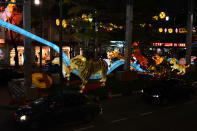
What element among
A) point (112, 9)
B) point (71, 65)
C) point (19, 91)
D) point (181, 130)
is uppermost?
point (112, 9)

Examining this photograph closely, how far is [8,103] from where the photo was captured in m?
16.6

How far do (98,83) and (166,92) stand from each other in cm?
577

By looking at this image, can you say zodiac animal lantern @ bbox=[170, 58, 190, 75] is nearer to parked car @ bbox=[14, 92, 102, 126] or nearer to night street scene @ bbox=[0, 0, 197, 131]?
night street scene @ bbox=[0, 0, 197, 131]

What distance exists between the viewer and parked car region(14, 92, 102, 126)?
11.7m

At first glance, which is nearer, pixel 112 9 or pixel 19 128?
pixel 19 128

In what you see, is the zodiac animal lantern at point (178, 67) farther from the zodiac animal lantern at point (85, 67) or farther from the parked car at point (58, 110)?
the parked car at point (58, 110)

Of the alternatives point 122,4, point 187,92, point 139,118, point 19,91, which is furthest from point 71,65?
point 122,4

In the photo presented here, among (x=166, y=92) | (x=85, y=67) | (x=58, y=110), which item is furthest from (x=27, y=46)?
→ (x=166, y=92)

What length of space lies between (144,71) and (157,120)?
13.8 m

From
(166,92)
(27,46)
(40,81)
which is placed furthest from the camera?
(40,81)

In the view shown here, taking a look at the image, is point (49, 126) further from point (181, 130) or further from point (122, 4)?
point (122, 4)

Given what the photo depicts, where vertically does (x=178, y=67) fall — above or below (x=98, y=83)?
above

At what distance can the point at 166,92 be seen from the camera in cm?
1764

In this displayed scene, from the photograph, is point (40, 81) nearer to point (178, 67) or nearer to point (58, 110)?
point (58, 110)
